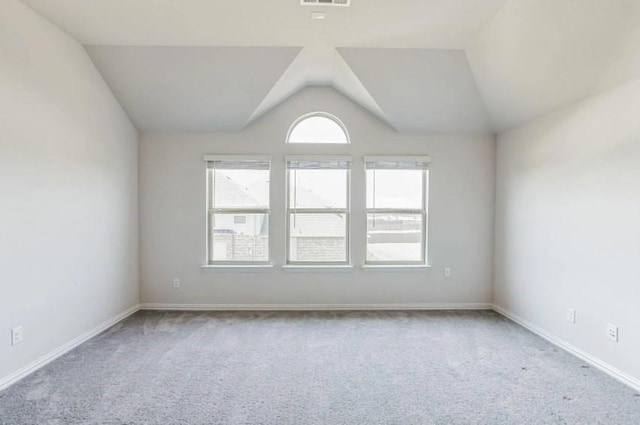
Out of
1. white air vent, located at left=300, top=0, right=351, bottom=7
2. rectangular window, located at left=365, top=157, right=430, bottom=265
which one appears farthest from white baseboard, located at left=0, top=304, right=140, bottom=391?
white air vent, located at left=300, top=0, right=351, bottom=7

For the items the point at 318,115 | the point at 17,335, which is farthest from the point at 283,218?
the point at 17,335

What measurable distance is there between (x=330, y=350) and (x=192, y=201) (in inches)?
97.8

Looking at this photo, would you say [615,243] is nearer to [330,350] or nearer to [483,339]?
[483,339]

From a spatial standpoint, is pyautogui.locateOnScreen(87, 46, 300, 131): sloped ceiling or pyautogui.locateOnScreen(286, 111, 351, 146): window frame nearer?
pyautogui.locateOnScreen(87, 46, 300, 131): sloped ceiling

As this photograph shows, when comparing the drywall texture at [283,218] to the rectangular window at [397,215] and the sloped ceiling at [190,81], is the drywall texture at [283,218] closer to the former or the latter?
the rectangular window at [397,215]

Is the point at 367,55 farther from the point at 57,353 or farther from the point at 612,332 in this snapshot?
the point at 57,353

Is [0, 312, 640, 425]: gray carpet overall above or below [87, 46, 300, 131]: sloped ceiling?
below

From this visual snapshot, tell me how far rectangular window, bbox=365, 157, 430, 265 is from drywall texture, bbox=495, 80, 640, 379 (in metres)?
1.01

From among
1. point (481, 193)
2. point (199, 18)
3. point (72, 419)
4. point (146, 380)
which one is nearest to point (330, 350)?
point (146, 380)

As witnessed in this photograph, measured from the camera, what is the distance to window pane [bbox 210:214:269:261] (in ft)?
14.4

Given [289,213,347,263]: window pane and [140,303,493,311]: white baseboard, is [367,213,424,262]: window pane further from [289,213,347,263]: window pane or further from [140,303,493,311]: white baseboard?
[140,303,493,311]: white baseboard

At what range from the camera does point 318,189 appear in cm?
441

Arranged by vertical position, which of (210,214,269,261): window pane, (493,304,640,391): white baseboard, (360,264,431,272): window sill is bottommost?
(493,304,640,391): white baseboard

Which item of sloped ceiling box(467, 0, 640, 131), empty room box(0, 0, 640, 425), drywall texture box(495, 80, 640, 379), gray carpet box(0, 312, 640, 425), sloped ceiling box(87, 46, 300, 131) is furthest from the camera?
sloped ceiling box(87, 46, 300, 131)
